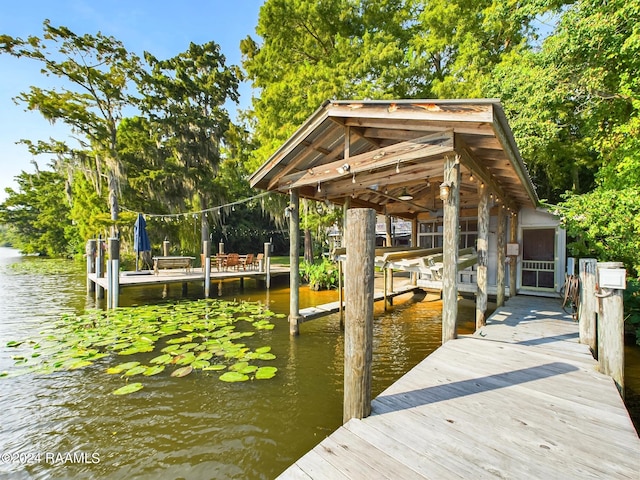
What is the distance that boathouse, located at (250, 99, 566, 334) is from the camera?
3902mm

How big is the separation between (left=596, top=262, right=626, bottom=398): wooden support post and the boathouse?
1502mm

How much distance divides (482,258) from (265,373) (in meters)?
4.28

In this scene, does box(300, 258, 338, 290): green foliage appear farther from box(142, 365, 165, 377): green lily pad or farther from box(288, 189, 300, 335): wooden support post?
box(142, 365, 165, 377): green lily pad

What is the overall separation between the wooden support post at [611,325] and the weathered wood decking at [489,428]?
0.17m

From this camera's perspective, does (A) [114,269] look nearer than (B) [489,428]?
No

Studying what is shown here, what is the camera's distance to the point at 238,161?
17.8 metres

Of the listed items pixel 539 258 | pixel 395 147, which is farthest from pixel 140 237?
pixel 539 258

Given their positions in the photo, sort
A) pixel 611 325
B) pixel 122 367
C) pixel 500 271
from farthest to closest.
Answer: pixel 500 271 → pixel 122 367 → pixel 611 325

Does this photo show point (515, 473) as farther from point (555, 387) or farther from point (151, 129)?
point (151, 129)

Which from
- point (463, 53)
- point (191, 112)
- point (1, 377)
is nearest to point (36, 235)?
point (191, 112)

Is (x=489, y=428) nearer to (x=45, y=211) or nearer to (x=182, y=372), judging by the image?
(x=182, y=372)

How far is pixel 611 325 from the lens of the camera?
9.46 ft

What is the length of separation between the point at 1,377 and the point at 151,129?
15.8 meters

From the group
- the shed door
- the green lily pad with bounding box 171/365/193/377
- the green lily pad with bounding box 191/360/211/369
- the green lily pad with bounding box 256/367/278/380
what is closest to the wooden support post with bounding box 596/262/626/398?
the green lily pad with bounding box 256/367/278/380
